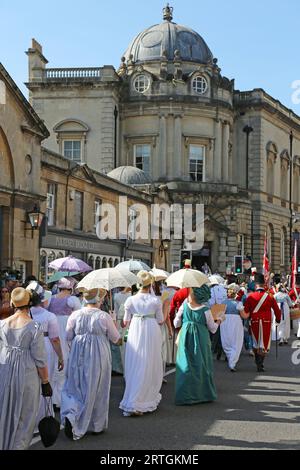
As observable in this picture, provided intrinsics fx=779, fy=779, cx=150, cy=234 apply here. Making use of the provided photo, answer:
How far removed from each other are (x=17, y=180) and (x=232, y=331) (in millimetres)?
8482

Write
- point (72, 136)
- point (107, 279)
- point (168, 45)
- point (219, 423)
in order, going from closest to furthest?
point (219, 423), point (107, 279), point (72, 136), point (168, 45)

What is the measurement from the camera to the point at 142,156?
5134cm

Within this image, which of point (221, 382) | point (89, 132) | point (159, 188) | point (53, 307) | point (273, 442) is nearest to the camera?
point (273, 442)

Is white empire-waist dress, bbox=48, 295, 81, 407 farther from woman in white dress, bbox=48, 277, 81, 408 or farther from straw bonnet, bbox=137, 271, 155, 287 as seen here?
straw bonnet, bbox=137, 271, 155, 287

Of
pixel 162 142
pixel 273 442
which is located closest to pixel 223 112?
pixel 162 142

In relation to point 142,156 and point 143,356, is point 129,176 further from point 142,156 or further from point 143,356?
point 143,356

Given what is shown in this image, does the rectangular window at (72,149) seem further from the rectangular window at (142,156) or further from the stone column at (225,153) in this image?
the stone column at (225,153)

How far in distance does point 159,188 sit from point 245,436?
2995cm

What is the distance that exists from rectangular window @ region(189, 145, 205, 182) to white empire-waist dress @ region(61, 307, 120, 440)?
41972 millimetres

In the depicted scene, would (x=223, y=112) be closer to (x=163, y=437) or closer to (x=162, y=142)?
(x=162, y=142)

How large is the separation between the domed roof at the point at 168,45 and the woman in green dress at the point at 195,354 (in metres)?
41.8

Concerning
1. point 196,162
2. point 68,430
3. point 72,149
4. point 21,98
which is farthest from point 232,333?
point 196,162

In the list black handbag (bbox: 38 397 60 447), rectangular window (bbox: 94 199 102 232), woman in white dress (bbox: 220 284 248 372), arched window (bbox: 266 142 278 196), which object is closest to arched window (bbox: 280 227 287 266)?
arched window (bbox: 266 142 278 196)

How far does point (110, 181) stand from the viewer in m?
31.4
